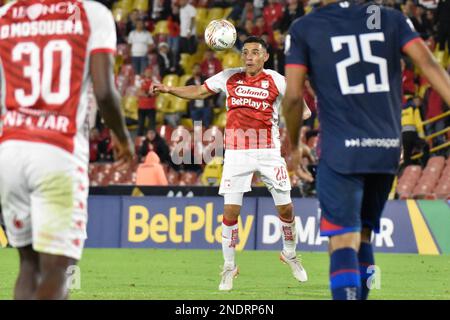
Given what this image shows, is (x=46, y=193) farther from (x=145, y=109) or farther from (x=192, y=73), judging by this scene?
(x=192, y=73)

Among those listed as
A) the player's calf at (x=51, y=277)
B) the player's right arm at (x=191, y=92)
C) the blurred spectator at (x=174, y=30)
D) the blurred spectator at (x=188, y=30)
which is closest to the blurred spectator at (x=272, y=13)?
the blurred spectator at (x=188, y=30)

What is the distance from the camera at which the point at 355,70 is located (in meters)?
6.97

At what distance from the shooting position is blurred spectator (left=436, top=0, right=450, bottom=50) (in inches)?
922

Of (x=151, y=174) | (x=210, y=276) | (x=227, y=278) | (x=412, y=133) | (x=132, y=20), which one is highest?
(x=132, y=20)

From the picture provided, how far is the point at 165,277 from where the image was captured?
13.2 m

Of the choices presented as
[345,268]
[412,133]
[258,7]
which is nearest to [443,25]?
[412,133]

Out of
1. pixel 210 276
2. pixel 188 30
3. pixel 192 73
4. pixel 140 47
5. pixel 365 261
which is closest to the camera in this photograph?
pixel 365 261

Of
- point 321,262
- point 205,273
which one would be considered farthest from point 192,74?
point 205,273

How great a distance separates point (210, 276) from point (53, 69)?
7.72 meters

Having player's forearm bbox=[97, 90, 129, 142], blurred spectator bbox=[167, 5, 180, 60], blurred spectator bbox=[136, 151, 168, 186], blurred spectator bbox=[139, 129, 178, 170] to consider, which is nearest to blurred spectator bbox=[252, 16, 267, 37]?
blurred spectator bbox=[167, 5, 180, 60]

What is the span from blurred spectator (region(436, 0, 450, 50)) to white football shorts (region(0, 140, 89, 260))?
18.3 metres

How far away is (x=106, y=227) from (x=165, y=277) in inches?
261
